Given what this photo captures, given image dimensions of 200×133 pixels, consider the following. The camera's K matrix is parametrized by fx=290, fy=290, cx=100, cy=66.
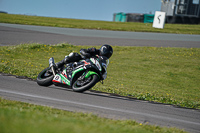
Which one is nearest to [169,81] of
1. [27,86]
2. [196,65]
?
[196,65]

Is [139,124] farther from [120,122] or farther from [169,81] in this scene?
[169,81]

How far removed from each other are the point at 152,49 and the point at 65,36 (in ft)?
26.3

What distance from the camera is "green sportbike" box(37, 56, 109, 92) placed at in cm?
796

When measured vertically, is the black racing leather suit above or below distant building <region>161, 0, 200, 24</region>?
below

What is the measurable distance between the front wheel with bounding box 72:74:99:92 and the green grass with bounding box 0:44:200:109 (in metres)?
2.08

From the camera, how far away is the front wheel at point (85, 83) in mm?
7730

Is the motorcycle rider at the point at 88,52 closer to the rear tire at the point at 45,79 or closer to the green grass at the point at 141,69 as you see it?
the rear tire at the point at 45,79

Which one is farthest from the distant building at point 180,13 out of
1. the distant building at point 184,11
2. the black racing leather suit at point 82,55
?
the black racing leather suit at point 82,55

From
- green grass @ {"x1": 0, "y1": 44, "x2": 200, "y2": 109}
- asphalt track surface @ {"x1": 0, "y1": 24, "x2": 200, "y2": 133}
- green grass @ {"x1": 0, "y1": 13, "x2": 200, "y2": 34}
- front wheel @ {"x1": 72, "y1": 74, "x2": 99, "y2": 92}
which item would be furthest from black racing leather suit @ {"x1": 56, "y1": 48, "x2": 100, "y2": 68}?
green grass @ {"x1": 0, "y1": 13, "x2": 200, "y2": 34}

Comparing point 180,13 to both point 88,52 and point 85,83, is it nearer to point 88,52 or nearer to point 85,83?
point 88,52

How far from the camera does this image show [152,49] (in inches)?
861

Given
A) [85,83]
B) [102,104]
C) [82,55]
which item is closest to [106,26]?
[82,55]

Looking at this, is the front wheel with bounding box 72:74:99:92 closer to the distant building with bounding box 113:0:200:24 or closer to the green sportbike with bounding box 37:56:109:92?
the green sportbike with bounding box 37:56:109:92

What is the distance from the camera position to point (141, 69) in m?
16.4
